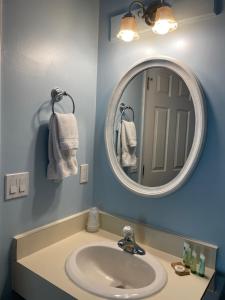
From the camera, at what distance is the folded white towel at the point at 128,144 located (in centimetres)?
143

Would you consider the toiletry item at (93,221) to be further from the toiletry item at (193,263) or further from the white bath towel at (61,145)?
the toiletry item at (193,263)

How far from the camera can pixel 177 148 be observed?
128 centimetres

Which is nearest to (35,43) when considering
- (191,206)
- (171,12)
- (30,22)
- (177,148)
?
(30,22)

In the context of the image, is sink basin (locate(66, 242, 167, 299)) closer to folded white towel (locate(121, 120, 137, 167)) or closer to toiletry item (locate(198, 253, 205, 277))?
toiletry item (locate(198, 253, 205, 277))

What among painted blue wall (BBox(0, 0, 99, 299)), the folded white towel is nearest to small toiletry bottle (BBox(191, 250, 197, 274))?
the folded white towel

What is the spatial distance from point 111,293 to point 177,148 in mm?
733

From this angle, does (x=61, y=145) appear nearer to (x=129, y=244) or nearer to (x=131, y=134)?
(x=131, y=134)

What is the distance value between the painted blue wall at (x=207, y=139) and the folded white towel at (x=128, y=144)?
0.50 feet

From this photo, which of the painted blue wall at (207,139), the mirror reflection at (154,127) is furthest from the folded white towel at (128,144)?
the painted blue wall at (207,139)

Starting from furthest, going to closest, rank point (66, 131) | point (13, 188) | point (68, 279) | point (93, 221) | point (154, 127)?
point (93, 221) → point (154, 127) → point (66, 131) → point (13, 188) → point (68, 279)

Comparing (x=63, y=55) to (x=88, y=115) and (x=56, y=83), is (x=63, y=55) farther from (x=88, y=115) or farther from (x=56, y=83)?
(x=88, y=115)

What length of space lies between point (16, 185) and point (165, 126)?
31.5 inches

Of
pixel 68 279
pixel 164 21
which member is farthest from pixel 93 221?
pixel 164 21

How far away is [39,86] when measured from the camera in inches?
48.1
